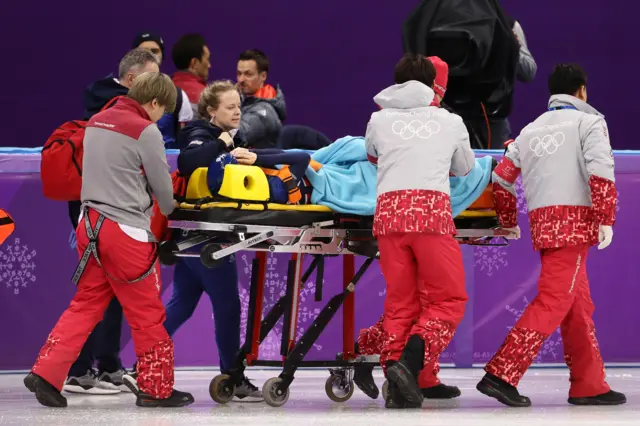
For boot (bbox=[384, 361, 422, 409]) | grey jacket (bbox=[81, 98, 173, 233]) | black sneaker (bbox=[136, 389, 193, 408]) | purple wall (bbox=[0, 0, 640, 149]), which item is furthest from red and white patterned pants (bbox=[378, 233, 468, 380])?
purple wall (bbox=[0, 0, 640, 149])

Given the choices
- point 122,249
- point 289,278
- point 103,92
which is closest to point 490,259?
point 289,278

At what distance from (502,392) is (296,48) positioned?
5030 mm

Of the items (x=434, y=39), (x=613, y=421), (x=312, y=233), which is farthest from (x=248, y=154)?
(x=434, y=39)

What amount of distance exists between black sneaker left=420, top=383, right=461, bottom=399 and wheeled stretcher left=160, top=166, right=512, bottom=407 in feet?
0.99

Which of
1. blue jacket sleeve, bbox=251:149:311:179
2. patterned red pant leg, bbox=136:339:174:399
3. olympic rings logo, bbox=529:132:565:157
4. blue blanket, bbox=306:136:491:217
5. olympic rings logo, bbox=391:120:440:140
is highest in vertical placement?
olympic rings logo, bbox=391:120:440:140

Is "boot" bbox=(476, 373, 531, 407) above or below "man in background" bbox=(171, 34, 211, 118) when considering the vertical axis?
below

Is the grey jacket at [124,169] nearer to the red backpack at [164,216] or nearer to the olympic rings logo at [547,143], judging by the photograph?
the red backpack at [164,216]

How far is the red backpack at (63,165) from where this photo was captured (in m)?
6.27

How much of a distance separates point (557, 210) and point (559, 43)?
15.9 ft

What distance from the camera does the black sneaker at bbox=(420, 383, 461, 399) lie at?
6.41 metres

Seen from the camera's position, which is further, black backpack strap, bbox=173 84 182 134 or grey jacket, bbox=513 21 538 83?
grey jacket, bbox=513 21 538 83

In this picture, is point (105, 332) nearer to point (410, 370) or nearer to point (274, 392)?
point (274, 392)

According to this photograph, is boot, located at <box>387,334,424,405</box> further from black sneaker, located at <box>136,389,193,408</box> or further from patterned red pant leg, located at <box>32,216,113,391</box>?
patterned red pant leg, located at <box>32,216,113,391</box>

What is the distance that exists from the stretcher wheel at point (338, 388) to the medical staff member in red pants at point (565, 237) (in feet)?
2.01
